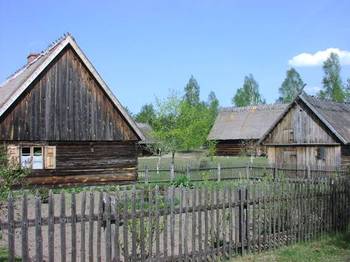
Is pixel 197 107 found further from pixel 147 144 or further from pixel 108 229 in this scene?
pixel 108 229

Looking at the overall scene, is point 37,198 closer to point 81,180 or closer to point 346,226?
point 346,226

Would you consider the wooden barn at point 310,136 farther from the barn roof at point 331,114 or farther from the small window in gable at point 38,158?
the small window in gable at point 38,158

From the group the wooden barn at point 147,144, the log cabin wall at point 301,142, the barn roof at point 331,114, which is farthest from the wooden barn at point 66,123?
the wooden barn at point 147,144

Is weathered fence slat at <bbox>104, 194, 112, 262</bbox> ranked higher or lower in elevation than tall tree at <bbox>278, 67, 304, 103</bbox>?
lower

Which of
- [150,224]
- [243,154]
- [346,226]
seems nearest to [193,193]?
[150,224]

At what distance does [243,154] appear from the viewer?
2264 inches

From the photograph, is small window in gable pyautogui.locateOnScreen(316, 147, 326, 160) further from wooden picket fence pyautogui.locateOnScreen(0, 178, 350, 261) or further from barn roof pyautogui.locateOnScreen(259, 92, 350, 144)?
wooden picket fence pyautogui.locateOnScreen(0, 178, 350, 261)

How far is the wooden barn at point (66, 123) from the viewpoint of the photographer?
70.2 ft

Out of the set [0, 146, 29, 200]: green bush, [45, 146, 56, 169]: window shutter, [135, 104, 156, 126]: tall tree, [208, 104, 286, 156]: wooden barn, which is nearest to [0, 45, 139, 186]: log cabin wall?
Result: [45, 146, 56, 169]: window shutter

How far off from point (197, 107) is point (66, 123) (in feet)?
198

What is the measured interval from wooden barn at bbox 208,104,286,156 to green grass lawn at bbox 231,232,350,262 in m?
45.9

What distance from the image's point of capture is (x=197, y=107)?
270 feet

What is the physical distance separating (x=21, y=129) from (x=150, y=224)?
1495 centimetres

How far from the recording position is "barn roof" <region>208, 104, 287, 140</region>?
59.4 metres
